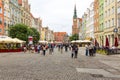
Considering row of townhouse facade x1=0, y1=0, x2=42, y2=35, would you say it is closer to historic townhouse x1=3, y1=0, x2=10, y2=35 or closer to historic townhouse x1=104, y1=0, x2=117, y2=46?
historic townhouse x1=3, y1=0, x2=10, y2=35

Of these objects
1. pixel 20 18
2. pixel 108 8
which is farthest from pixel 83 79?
pixel 20 18

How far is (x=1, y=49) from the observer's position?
5500 cm

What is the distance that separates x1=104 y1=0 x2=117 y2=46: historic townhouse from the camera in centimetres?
6242

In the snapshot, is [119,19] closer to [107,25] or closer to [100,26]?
[107,25]

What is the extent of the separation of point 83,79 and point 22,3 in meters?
94.3

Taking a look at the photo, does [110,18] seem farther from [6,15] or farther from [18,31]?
[6,15]

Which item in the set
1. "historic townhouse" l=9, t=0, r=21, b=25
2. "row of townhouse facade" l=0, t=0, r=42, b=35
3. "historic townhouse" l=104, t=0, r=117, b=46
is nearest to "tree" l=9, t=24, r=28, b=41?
"row of townhouse facade" l=0, t=0, r=42, b=35

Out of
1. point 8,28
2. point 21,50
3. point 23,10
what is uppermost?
point 23,10

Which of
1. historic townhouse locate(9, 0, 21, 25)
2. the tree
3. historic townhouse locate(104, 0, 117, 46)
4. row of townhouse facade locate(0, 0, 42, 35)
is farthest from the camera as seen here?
historic townhouse locate(9, 0, 21, 25)

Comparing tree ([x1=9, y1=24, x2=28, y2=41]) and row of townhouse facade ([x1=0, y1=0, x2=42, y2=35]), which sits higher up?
row of townhouse facade ([x1=0, y1=0, x2=42, y2=35])

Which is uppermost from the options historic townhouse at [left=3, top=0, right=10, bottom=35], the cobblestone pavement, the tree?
historic townhouse at [left=3, top=0, right=10, bottom=35]

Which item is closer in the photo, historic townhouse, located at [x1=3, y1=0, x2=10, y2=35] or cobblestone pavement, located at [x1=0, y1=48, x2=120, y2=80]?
cobblestone pavement, located at [x1=0, y1=48, x2=120, y2=80]

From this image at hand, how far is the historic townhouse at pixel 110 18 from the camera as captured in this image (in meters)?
62.4

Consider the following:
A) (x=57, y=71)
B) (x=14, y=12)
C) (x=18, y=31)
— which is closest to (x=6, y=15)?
(x=18, y=31)
